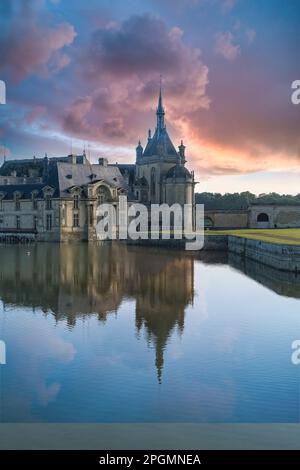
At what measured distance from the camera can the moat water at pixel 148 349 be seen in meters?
8.80

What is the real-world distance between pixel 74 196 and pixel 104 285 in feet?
92.6

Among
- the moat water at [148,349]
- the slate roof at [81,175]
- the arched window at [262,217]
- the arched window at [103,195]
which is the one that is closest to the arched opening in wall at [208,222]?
the arched window at [262,217]

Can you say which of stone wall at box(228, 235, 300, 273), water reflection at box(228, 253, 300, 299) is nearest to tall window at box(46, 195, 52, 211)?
stone wall at box(228, 235, 300, 273)

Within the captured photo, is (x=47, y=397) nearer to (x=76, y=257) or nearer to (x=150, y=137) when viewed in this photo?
(x=76, y=257)

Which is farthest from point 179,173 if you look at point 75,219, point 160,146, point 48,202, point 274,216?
point 48,202

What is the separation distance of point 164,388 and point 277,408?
211 cm

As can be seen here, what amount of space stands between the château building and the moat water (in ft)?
80.0

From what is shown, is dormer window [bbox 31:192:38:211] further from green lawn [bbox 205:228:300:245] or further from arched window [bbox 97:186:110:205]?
green lawn [bbox 205:228:300:245]

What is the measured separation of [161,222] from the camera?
59531 mm

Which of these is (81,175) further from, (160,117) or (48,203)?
(160,117)

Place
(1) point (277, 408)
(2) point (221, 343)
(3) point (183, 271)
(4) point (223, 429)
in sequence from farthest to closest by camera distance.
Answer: (3) point (183, 271), (2) point (221, 343), (1) point (277, 408), (4) point (223, 429)

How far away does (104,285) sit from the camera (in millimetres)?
21969

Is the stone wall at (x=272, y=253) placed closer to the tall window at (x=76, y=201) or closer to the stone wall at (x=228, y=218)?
the tall window at (x=76, y=201)
